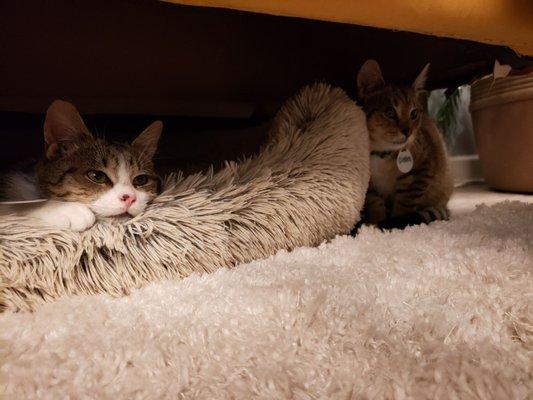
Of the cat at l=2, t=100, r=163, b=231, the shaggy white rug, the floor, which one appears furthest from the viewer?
the floor

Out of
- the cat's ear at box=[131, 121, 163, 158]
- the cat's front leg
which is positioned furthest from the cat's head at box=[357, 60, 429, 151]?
the cat's ear at box=[131, 121, 163, 158]

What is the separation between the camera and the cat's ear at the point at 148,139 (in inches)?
38.6

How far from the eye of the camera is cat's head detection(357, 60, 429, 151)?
128cm

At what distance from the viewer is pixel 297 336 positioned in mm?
510

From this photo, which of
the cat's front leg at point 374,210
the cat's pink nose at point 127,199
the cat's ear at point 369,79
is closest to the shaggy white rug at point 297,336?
the cat's pink nose at point 127,199

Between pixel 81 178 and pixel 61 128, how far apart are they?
135 mm

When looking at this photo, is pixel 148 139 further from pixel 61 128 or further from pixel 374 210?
pixel 374 210

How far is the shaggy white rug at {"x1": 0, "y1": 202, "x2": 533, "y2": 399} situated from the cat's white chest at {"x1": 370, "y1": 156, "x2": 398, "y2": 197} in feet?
1.95

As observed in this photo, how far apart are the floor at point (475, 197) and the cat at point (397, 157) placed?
0.56 feet

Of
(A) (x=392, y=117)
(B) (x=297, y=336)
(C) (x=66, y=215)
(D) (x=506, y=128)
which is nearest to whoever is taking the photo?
(B) (x=297, y=336)

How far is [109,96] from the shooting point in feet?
4.37

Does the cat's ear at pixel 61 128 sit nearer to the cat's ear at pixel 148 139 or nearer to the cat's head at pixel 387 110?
the cat's ear at pixel 148 139

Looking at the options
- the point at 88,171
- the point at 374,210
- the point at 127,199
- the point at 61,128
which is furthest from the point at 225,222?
the point at 374,210

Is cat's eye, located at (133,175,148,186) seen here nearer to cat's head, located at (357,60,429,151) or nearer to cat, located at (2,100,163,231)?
cat, located at (2,100,163,231)
